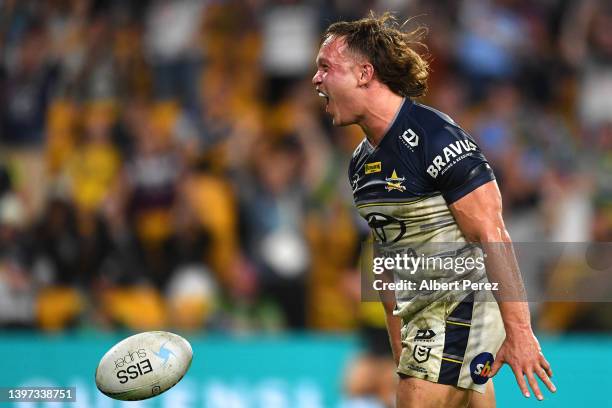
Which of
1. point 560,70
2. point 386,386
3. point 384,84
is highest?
point 560,70

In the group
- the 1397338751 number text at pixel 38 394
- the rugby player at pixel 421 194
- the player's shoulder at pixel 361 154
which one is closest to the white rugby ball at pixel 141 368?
the rugby player at pixel 421 194

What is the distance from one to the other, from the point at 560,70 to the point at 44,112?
489 cm

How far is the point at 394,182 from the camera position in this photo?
4.41 metres

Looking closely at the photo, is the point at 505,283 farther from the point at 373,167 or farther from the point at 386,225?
the point at 373,167

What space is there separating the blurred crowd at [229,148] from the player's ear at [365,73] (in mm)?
4230

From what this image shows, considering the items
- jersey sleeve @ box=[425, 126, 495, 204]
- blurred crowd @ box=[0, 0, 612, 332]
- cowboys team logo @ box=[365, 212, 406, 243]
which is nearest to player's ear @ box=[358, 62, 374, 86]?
jersey sleeve @ box=[425, 126, 495, 204]

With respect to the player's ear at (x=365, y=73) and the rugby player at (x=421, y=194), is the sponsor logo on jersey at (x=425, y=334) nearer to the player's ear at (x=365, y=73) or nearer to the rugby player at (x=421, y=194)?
the rugby player at (x=421, y=194)

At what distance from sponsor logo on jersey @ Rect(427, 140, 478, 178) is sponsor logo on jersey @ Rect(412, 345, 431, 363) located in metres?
0.74

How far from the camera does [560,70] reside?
31.9 ft

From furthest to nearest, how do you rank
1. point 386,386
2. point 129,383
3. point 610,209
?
point 610,209
point 386,386
point 129,383

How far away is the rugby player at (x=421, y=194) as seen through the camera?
4215 millimetres

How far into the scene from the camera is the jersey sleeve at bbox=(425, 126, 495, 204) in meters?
4.21

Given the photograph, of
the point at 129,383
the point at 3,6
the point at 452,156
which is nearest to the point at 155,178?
the point at 3,6

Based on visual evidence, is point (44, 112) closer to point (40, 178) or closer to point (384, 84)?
point (40, 178)
